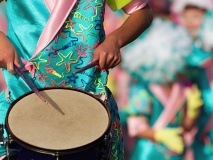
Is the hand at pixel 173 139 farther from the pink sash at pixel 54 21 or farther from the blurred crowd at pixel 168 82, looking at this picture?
the pink sash at pixel 54 21

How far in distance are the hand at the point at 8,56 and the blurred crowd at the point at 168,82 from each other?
1.51m

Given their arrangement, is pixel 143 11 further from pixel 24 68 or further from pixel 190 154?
pixel 190 154

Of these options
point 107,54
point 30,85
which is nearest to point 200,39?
point 107,54

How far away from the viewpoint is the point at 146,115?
2.90 m

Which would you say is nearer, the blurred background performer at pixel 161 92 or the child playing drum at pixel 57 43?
the child playing drum at pixel 57 43

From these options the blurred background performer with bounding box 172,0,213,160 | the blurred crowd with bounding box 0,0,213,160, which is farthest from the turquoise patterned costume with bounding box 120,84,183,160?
the blurred background performer with bounding box 172,0,213,160

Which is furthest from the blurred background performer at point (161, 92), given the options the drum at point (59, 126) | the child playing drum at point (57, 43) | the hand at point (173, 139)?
the drum at point (59, 126)

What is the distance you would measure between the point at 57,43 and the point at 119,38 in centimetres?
16

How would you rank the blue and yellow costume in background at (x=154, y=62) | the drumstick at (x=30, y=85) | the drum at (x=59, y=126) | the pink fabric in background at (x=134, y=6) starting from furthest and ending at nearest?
the blue and yellow costume in background at (x=154, y=62)
the pink fabric in background at (x=134, y=6)
the drumstick at (x=30, y=85)
the drum at (x=59, y=126)

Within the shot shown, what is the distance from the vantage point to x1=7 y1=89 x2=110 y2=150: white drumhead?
4.03ft

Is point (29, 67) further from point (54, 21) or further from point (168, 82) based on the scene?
point (168, 82)

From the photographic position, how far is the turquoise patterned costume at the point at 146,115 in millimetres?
2877

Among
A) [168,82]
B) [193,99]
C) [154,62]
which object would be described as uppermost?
[154,62]

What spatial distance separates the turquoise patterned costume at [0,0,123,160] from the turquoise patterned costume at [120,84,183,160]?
55.8 inches
